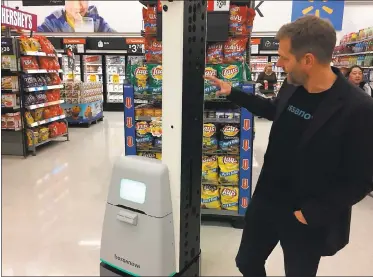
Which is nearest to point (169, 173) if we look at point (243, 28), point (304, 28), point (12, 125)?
point (304, 28)

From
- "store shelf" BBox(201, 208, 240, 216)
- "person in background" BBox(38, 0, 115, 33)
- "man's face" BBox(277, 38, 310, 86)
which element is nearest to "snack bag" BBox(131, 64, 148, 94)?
"store shelf" BBox(201, 208, 240, 216)

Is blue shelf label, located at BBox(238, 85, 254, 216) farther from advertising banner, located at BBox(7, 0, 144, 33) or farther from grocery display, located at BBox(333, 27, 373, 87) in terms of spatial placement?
advertising banner, located at BBox(7, 0, 144, 33)

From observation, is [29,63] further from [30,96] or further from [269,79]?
[269,79]

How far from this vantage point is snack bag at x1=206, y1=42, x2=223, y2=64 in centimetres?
265

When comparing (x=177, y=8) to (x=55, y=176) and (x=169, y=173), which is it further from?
(x=55, y=176)

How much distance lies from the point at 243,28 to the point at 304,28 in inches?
63.7

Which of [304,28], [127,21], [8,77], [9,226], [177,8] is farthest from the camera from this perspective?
[127,21]

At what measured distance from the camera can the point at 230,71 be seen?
257cm

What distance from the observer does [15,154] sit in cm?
541

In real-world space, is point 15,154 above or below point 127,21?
below

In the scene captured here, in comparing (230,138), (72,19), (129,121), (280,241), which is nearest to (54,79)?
(129,121)

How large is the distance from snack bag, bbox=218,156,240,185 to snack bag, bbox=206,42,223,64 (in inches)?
30.6

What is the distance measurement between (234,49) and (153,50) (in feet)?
2.10

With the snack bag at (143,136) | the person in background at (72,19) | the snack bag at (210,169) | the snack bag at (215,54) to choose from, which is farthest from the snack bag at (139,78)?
the person in background at (72,19)
